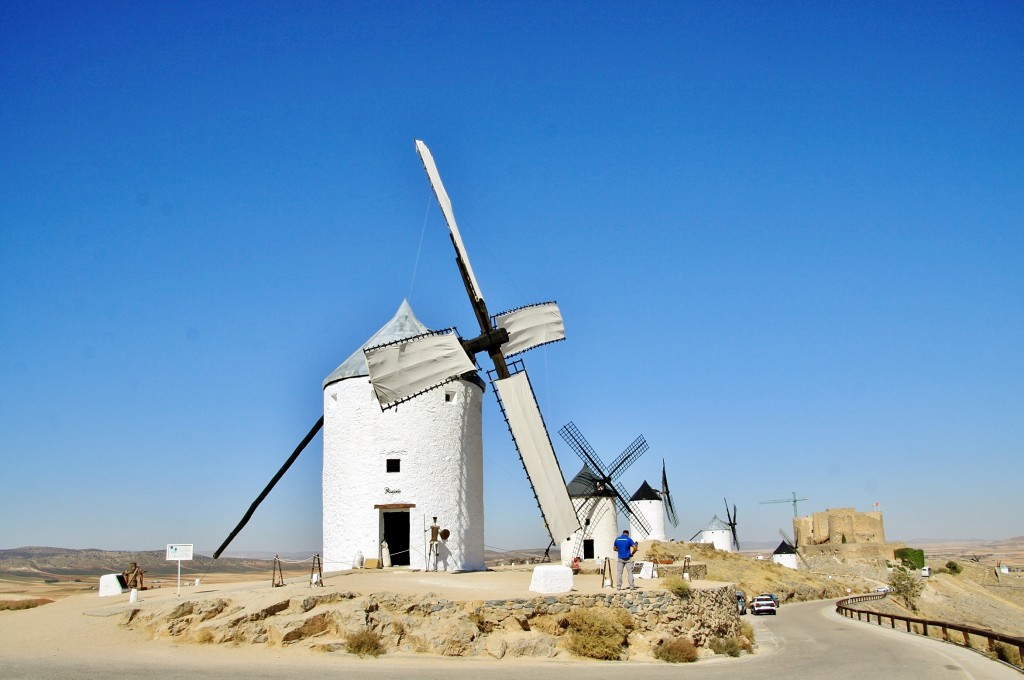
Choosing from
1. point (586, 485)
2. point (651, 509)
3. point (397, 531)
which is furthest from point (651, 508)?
point (397, 531)

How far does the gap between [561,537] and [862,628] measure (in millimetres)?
10287

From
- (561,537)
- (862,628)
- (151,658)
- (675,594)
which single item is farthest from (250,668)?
(862,628)

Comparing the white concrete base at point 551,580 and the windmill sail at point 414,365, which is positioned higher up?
the windmill sail at point 414,365

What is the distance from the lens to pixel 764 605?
32312mm

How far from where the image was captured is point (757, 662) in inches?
611

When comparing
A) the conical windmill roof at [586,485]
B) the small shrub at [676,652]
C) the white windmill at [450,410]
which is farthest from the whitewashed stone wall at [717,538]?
the small shrub at [676,652]

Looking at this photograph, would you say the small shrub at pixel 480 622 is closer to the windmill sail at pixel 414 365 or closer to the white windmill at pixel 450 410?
the white windmill at pixel 450 410

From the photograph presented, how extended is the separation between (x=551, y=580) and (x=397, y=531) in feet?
28.8

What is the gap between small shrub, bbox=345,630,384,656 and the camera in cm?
1348

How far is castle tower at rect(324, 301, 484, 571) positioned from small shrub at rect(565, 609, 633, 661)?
7533mm

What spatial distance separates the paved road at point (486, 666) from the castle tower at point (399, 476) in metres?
8.41

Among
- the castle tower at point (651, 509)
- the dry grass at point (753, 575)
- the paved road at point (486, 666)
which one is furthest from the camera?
the castle tower at point (651, 509)

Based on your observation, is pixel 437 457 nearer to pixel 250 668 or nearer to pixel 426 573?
pixel 426 573

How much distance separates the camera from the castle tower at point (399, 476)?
71.8 feet
